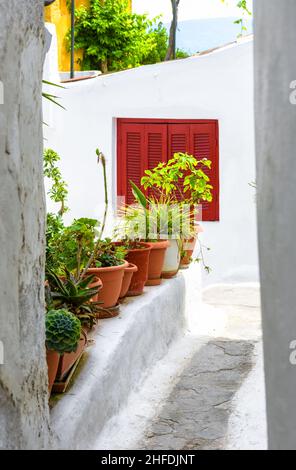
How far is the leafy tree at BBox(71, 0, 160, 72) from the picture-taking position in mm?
16078

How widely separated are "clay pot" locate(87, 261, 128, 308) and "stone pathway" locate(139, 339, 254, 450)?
70 centimetres

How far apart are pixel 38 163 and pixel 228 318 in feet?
13.5

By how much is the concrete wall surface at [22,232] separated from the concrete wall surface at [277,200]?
909 millimetres

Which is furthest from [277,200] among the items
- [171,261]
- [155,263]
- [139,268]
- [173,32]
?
[173,32]

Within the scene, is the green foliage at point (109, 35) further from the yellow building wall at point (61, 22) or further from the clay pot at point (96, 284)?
the clay pot at point (96, 284)

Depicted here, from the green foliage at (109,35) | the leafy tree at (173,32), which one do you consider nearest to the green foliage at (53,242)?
the leafy tree at (173,32)

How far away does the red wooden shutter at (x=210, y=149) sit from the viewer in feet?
27.7

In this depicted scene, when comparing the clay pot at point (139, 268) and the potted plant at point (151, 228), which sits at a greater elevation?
the potted plant at point (151, 228)

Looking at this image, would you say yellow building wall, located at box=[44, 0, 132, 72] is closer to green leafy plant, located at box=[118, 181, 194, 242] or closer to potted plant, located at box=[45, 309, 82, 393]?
green leafy plant, located at box=[118, 181, 194, 242]

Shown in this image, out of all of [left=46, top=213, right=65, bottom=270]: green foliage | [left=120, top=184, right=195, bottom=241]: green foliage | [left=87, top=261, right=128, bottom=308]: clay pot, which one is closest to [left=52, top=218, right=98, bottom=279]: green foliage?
[left=46, top=213, right=65, bottom=270]: green foliage

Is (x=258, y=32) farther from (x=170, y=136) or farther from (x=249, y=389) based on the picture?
(x=170, y=136)

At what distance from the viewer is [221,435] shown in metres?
3.94

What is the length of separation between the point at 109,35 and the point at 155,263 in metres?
11.8

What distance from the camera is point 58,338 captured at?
11.1 feet
